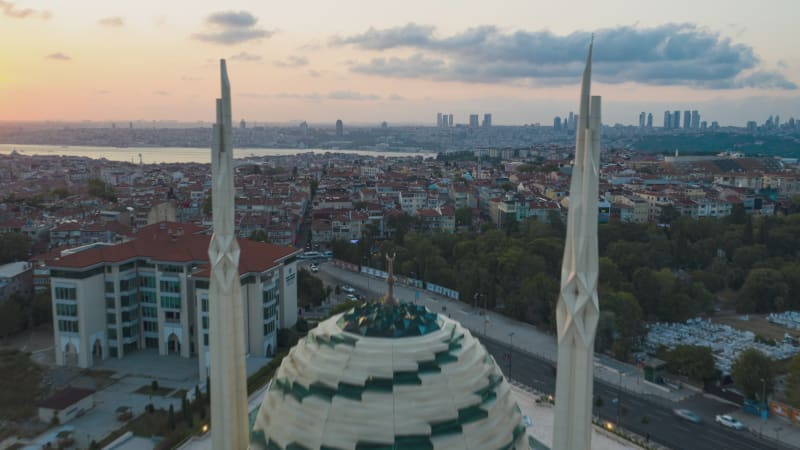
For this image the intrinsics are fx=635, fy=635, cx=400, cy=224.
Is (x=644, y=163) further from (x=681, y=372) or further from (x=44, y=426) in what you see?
(x=44, y=426)

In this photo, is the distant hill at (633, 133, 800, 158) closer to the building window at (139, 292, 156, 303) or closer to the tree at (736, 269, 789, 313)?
the tree at (736, 269, 789, 313)

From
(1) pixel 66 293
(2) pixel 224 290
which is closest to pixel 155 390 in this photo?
(1) pixel 66 293

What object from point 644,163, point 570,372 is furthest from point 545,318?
point 644,163

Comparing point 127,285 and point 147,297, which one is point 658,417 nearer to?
point 147,297

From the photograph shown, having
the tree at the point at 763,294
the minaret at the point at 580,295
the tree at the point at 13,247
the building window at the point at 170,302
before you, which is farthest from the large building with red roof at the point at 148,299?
the tree at the point at 763,294

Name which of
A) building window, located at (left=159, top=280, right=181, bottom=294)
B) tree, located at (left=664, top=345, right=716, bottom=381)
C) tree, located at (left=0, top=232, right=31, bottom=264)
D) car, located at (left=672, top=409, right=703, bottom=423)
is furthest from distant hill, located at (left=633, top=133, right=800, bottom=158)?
building window, located at (left=159, top=280, right=181, bottom=294)

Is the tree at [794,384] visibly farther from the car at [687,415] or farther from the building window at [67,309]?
the building window at [67,309]
